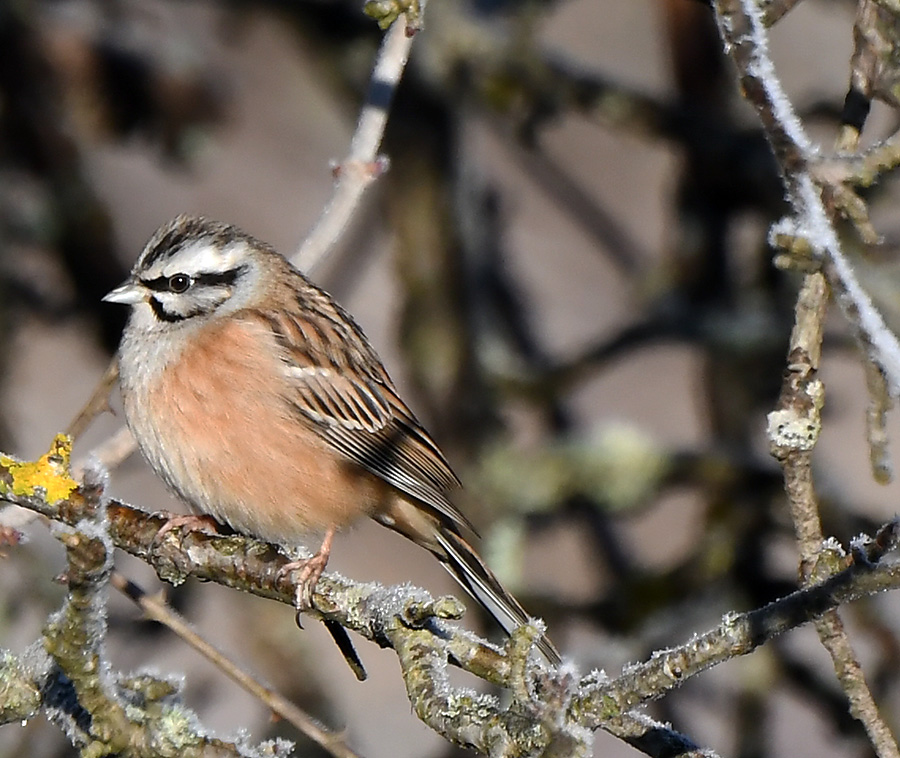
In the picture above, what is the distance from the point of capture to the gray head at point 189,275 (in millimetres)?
4465

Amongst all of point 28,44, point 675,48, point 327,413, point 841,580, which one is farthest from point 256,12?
point 841,580

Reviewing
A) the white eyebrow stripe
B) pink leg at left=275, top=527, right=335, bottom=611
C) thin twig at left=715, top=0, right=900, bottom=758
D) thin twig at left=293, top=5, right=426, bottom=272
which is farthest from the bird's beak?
thin twig at left=715, top=0, right=900, bottom=758

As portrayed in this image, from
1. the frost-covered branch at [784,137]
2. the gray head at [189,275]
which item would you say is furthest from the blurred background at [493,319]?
the frost-covered branch at [784,137]

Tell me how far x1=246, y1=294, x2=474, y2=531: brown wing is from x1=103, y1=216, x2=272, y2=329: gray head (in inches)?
6.2

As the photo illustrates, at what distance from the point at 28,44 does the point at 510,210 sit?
9.68 ft

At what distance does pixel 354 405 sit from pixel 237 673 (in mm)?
1900

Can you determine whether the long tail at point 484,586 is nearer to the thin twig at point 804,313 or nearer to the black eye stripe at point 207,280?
the black eye stripe at point 207,280

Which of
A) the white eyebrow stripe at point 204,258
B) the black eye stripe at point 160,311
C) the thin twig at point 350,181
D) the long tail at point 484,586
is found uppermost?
the thin twig at point 350,181

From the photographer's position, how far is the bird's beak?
4430 millimetres

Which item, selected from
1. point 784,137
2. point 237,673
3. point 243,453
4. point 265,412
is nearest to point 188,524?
point 243,453

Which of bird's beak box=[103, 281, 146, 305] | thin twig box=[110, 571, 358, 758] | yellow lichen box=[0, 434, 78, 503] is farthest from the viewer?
bird's beak box=[103, 281, 146, 305]

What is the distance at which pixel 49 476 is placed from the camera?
258cm

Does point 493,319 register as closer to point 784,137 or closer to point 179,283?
point 179,283

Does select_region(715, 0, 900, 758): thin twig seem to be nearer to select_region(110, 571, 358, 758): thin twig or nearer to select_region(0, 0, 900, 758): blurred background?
select_region(110, 571, 358, 758): thin twig
